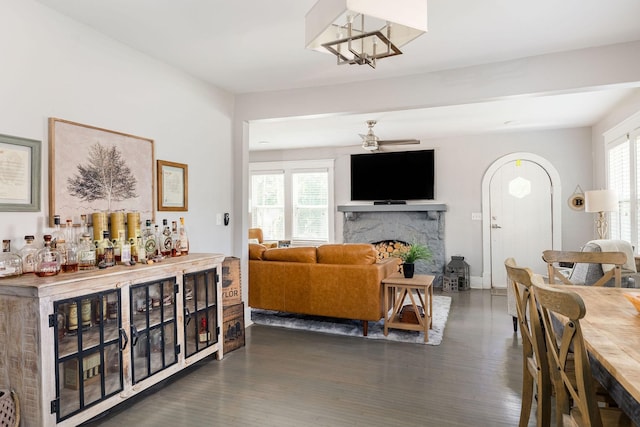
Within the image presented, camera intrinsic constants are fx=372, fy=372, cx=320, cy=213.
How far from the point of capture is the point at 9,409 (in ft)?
6.15

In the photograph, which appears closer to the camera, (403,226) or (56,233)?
(56,233)

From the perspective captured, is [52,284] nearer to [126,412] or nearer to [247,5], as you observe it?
[126,412]

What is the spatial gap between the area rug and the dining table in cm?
190

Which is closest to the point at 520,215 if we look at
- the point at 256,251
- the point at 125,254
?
the point at 256,251

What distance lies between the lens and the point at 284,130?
5.82 meters

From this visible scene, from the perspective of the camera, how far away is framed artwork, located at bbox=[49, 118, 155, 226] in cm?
245

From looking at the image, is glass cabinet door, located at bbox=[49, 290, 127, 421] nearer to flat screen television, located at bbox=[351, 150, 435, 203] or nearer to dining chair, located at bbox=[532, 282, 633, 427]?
dining chair, located at bbox=[532, 282, 633, 427]

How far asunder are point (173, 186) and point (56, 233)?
1.14m

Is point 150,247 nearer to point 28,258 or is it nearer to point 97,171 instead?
point 97,171

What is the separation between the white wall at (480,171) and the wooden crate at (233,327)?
13.8 feet

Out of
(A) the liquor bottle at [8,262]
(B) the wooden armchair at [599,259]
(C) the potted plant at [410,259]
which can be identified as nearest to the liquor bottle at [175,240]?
(A) the liquor bottle at [8,262]

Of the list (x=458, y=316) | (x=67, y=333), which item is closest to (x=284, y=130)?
(x=458, y=316)

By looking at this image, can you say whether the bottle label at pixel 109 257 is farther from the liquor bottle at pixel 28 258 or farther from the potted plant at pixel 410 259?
the potted plant at pixel 410 259

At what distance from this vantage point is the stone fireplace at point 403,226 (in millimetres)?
6395
